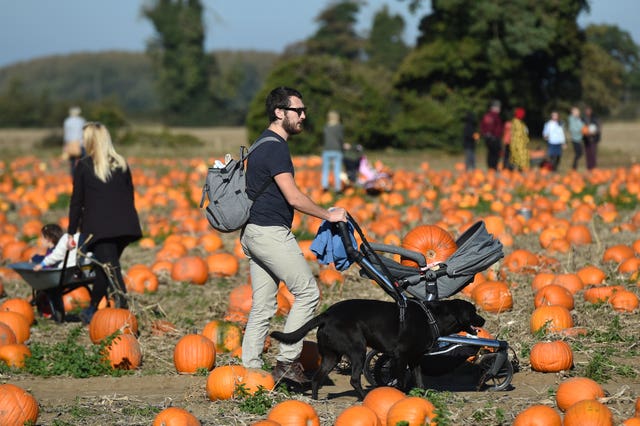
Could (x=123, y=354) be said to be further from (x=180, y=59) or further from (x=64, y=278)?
(x=180, y=59)

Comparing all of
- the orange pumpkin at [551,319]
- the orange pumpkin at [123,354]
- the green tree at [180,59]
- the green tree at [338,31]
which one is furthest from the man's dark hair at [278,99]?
the green tree at [338,31]

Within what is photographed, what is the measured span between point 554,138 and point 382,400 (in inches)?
640

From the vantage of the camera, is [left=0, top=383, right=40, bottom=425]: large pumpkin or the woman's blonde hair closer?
[left=0, top=383, right=40, bottom=425]: large pumpkin

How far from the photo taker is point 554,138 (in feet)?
66.7

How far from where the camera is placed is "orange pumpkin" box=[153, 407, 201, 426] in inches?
191

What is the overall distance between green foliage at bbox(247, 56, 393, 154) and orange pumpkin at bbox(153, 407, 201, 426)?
2580 centimetres

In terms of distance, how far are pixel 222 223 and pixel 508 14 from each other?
2729 cm

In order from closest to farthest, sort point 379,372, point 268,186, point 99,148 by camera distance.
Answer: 1. point 268,186
2. point 379,372
3. point 99,148

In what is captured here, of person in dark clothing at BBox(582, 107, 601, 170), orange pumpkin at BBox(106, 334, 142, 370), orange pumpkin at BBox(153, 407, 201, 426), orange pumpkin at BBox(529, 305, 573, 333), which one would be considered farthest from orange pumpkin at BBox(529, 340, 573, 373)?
person in dark clothing at BBox(582, 107, 601, 170)

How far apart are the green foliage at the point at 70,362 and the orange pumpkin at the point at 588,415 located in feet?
10.8

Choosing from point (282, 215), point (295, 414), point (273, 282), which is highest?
point (282, 215)

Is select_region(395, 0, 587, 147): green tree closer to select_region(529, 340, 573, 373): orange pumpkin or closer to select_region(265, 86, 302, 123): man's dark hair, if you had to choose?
select_region(529, 340, 573, 373): orange pumpkin

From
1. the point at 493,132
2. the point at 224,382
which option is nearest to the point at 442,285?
the point at 224,382

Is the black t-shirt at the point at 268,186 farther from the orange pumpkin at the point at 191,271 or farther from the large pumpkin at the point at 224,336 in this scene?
the orange pumpkin at the point at 191,271
